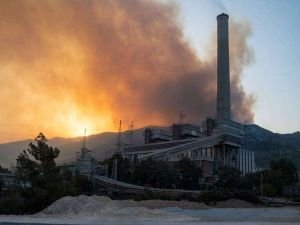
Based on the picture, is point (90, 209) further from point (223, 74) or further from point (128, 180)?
point (223, 74)

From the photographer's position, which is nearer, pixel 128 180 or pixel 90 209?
pixel 90 209

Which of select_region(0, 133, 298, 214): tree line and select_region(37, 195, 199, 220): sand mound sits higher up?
select_region(0, 133, 298, 214): tree line

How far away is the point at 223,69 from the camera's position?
593 feet

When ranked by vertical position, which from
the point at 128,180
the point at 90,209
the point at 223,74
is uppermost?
the point at 223,74

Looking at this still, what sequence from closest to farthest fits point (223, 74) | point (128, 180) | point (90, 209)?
1. point (90, 209)
2. point (128, 180)
3. point (223, 74)

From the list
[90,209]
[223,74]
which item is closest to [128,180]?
[223,74]

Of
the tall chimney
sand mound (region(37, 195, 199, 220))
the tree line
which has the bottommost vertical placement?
sand mound (region(37, 195, 199, 220))

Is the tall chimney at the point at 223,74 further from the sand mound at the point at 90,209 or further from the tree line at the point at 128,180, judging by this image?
the sand mound at the point at 90,209

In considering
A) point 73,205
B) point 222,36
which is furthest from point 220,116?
point 73,205

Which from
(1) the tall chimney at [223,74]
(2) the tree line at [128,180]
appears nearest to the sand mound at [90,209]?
(2) the tree line at [128,180]

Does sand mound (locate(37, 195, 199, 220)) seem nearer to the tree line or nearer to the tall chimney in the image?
the tree line

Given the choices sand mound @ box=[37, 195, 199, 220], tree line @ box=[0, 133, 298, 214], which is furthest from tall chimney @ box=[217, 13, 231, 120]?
sand mound @ box=[37, 195, 199, 220]

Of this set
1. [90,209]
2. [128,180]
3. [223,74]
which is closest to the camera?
[90,209]

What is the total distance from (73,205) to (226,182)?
286ft
